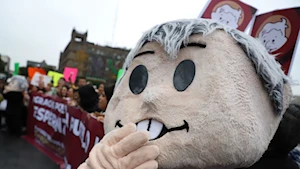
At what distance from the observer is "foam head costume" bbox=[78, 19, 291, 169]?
1.26 meters

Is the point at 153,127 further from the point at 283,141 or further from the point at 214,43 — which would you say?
the point at 283,141

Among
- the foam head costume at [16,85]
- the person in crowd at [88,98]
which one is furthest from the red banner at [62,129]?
the foam head costume at [16,85]

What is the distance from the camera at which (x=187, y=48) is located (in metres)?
1.38

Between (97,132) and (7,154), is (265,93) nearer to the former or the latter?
(97,132)

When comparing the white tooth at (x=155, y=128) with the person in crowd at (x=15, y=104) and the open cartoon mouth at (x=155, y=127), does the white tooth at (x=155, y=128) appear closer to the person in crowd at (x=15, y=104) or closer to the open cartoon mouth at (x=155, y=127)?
the open cartoon mouth at (x=155, y=127)

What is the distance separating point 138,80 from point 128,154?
42 cm

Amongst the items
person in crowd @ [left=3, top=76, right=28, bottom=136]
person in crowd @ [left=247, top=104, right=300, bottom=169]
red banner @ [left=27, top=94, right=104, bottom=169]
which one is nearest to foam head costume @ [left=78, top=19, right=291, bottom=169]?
person in crowd @ [left=247, top=104, right=300, bottom=169]

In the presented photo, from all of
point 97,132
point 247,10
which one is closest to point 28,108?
point 97,132

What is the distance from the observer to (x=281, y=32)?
2113 mm

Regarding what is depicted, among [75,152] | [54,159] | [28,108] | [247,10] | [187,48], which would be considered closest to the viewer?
[187,48]

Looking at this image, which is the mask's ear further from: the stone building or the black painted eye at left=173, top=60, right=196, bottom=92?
the stone building

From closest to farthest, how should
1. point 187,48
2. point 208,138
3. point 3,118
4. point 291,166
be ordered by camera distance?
point 208,138 < point 187,48 < point 291,166 < point 3,118

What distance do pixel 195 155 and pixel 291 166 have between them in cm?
102

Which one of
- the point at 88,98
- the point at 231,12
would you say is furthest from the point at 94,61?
the point at 231,12
